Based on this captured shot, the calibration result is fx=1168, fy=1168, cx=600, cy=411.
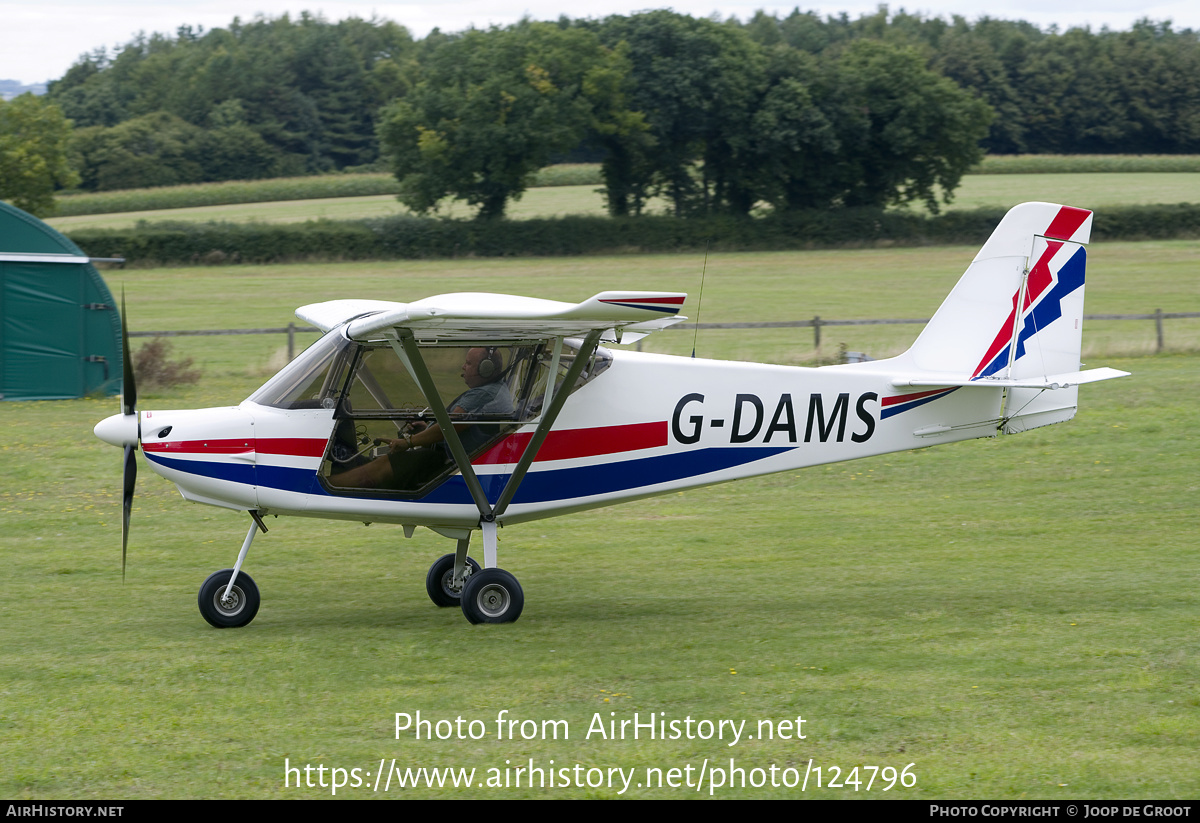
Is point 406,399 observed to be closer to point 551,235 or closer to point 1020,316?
point 1020,316

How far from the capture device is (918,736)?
607cm

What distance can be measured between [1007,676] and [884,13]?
149 m

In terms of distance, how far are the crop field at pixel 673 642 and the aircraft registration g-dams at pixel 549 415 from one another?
3.09 feet

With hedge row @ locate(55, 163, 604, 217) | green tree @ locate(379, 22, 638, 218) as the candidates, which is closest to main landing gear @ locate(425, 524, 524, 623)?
green tree @ locate(379, 22, 638, 218)

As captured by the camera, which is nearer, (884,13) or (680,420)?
(680,420)

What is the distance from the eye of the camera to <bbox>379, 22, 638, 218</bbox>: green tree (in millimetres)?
59219

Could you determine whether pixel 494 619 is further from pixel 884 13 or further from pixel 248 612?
pixel 884 13

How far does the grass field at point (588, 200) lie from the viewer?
6075 centimetres

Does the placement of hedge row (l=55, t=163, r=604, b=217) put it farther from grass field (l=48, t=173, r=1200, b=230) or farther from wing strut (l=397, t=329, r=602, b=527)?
wing strut (l=397, t=329, r=602, b=527)

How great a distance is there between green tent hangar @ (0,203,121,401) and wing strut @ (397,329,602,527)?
14536 millimetres

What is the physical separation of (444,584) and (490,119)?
53236 mm

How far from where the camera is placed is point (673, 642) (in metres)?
8.09

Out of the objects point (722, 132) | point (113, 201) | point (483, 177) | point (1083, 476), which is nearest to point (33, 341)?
point (1083, 476)

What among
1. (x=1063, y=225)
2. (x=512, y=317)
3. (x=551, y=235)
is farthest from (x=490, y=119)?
(x=512, y=317)
